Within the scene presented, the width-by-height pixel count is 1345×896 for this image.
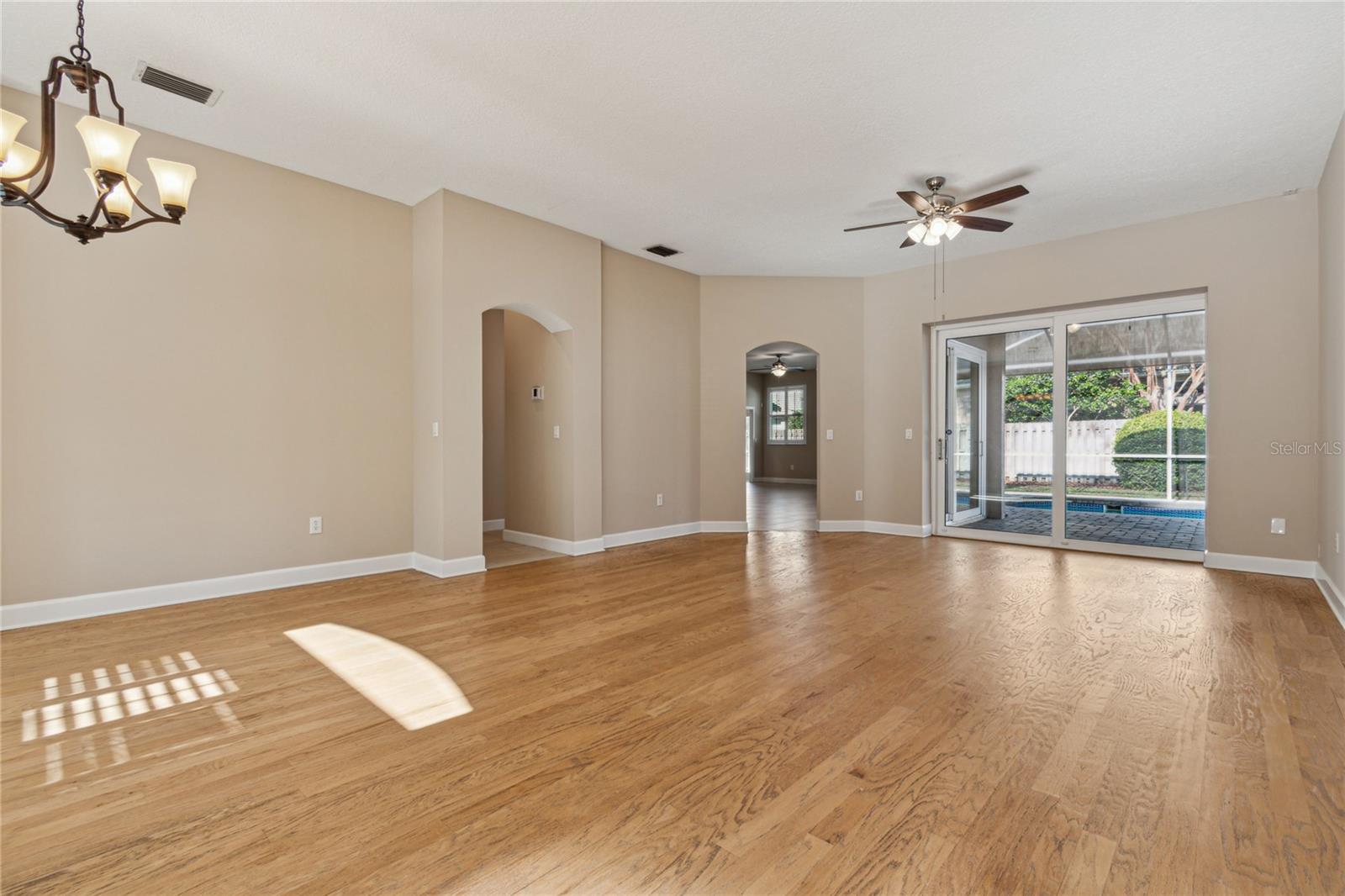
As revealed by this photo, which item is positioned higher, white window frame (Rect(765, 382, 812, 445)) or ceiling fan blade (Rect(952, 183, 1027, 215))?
ceiling fan blade (Rect(952, 183, 1027, 215))

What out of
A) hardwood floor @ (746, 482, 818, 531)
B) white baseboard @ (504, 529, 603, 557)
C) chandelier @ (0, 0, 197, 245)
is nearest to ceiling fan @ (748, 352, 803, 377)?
hardwood floor @ (746, 482, 818, 531)

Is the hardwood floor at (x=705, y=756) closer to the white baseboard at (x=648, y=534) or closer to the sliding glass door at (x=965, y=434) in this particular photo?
the white baseboard at (x=648, y=534)

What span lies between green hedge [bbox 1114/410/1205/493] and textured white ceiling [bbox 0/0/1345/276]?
1.83 m

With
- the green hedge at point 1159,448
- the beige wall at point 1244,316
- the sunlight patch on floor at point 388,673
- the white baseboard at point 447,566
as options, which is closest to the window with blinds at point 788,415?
the beige wall at point 1244,316

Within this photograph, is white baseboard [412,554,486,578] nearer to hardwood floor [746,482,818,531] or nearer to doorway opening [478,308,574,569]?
doorway opening [478,308,574,569]

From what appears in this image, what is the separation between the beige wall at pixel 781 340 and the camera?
24.3 ft

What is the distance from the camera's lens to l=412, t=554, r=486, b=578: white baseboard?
4.94 m

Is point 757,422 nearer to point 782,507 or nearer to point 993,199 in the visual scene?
point 782,507

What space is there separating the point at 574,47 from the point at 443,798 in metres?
3.31

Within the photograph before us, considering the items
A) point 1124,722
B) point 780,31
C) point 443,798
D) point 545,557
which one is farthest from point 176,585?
point 1124,722

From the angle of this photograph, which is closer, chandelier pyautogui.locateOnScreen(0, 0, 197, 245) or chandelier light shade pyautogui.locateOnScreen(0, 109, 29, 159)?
chandelier light shade pyautogui.locateOnScreen(0, 109, 29, 159)

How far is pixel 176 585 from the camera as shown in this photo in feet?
13.4

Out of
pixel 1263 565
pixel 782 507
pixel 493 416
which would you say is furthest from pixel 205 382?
pixel 1263 565

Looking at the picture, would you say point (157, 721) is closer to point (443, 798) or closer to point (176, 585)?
point (443, 798)
